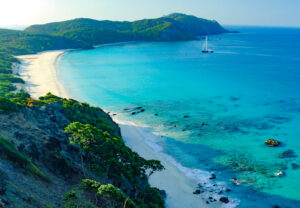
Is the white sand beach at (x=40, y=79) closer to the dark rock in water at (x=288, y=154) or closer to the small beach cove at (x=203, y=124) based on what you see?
the small beach cove at (x=203, y=124)

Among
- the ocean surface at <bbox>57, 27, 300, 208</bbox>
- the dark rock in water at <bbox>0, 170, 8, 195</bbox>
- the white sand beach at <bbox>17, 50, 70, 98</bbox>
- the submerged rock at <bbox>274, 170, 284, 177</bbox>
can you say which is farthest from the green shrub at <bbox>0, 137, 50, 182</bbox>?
the white sand beach at <bbox>17, 50, 70, 98</bbox>

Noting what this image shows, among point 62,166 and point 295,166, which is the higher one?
point 62,166

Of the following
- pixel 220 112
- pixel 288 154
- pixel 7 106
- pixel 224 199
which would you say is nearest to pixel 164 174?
pixel 224 199

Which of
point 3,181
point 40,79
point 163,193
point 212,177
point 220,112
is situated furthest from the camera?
point 40,79

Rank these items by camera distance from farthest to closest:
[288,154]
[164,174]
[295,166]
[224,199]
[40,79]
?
1. [40,79]
2. [288,154]
3. [295,166]
4. [164,174]
5. [224,199]

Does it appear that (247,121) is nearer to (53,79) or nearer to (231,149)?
(231,149)

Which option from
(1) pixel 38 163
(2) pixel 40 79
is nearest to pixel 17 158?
(1) pixel 38 163

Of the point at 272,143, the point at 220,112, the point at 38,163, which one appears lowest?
the point at 272,143

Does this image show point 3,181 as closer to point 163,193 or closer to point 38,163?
point 38,163

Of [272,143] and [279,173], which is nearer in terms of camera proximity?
[279,173]
